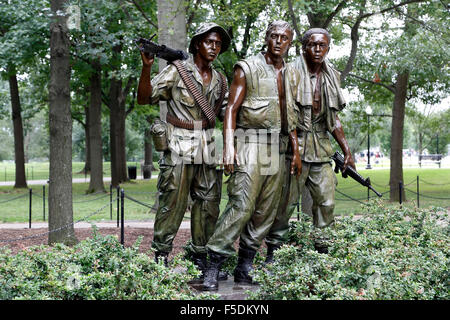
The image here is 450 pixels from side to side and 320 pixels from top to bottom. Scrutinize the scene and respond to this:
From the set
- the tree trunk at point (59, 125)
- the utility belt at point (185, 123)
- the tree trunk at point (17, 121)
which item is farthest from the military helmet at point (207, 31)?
the tree trunk at point (17, 121)

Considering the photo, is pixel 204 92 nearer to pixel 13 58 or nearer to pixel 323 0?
pixel 323 0

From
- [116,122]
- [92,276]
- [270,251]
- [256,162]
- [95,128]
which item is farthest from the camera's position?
[116,122]

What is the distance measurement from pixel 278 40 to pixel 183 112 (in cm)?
118

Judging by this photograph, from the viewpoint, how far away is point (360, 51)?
Result: 1616cm

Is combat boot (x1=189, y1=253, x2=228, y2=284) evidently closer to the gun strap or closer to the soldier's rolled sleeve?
the gun strap

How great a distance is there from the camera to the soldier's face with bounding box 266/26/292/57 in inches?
196

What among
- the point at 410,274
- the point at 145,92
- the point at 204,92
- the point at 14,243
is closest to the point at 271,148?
the point at 204,92

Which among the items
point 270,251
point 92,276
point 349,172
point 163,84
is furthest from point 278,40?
point 92,276

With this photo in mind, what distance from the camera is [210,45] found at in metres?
5.14

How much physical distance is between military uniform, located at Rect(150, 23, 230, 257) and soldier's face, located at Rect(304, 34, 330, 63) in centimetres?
91

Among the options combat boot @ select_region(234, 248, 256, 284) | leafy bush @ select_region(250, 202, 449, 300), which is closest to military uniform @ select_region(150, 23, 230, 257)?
combat boot @ select_region(234, 248, 256, 284)

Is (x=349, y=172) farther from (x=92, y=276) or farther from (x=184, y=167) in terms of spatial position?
(x=92, y=276)

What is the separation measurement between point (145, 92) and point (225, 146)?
0.98m
